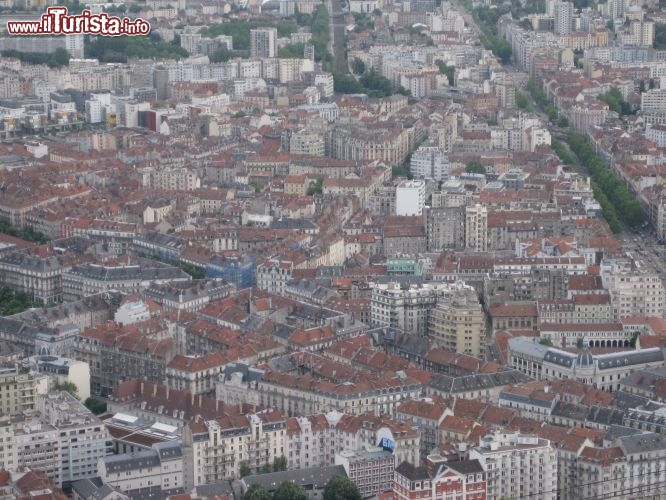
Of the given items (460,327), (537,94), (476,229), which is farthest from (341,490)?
(537,94)

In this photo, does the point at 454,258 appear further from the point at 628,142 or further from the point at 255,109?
the point at 255,109

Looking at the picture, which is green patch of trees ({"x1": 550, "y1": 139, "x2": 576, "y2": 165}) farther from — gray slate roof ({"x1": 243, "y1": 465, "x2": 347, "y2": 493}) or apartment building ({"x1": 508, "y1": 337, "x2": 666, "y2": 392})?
gray slate roof ({"x1": 243, "y1": 465, "x2": 347, "y2": 493})

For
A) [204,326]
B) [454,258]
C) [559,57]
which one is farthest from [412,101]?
[204,326]

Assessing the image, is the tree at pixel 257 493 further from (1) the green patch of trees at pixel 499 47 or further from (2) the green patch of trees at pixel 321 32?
(1) the green patch of trees at pixel 499 47

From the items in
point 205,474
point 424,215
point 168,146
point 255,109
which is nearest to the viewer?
point 205,474

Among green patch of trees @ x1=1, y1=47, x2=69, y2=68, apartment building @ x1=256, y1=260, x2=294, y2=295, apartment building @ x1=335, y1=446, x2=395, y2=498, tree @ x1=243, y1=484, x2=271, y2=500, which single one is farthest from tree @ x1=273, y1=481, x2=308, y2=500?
green patch of trees @ x1=1, y1=47, x2=69, y2=68
